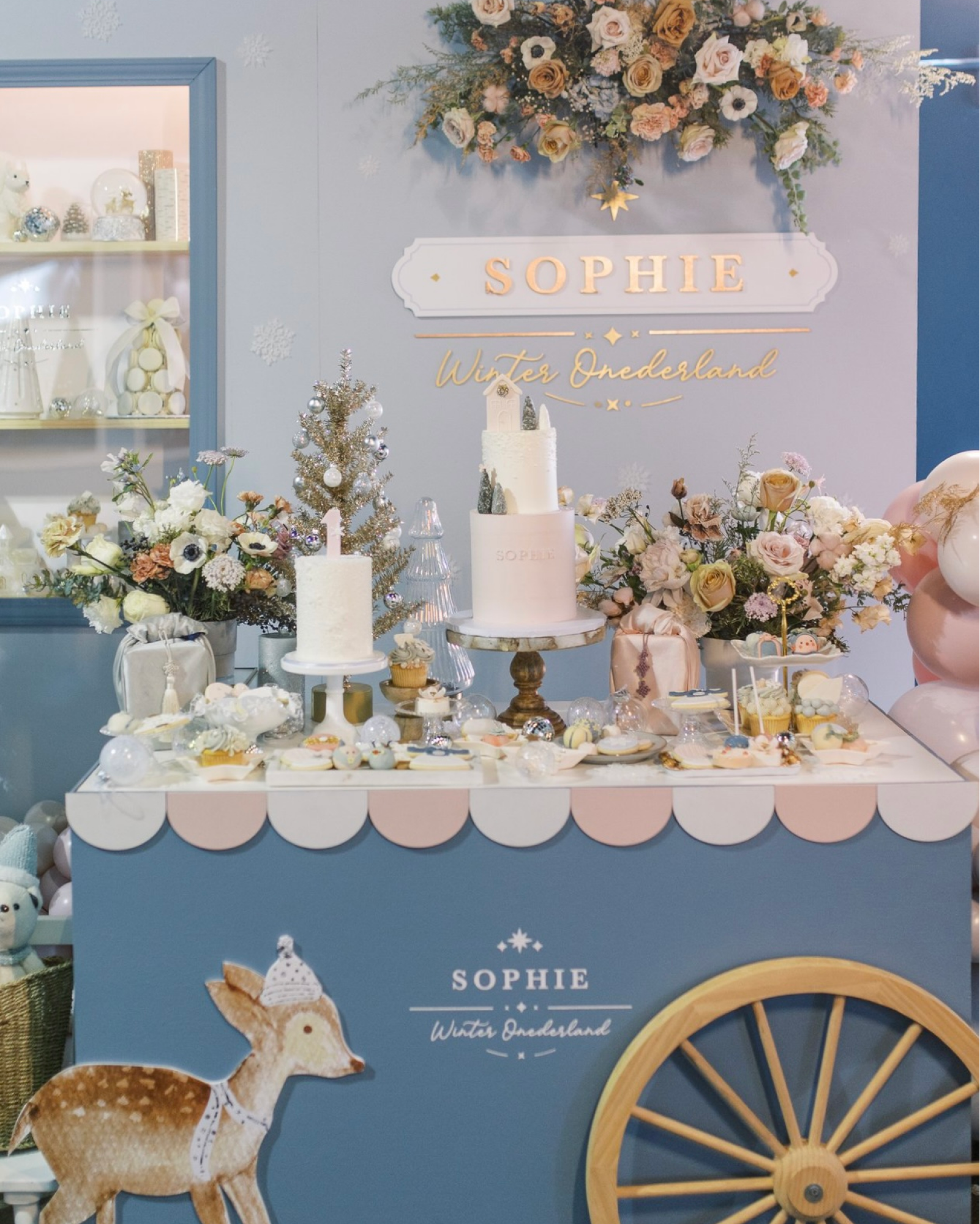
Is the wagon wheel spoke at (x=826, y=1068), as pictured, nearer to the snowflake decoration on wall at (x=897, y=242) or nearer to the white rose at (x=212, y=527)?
the white rose at (x=212, y=527)

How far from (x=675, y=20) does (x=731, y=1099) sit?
7.94 ft

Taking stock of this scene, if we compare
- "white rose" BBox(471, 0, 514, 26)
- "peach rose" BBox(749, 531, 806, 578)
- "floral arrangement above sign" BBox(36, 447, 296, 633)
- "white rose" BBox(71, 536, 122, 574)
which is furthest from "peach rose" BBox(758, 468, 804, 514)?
"white rose" BBox(471, 0, 514, 26)

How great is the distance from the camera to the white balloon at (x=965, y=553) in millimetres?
2354

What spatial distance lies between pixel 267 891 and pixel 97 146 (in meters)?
2.29

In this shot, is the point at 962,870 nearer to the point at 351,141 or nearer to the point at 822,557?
the point at 822,557

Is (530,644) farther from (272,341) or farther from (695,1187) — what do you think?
(272,341)

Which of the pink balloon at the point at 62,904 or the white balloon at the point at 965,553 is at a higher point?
the white balloon at the point at 965,553

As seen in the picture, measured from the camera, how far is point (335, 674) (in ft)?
6.46

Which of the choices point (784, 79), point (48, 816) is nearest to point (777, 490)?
Result: point (784, 79)

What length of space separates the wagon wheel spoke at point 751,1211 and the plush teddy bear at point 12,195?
287 centimetres

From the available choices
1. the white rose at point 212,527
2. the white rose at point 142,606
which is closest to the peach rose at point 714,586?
the white rose at point 212,527

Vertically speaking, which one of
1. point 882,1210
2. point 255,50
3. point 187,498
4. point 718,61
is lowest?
point 882,1210

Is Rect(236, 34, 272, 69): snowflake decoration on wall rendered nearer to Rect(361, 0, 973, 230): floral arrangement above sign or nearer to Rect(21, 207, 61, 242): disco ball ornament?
Rect(361, 0, 973, 230): floral arrangement above sign

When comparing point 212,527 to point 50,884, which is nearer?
point 212,527
